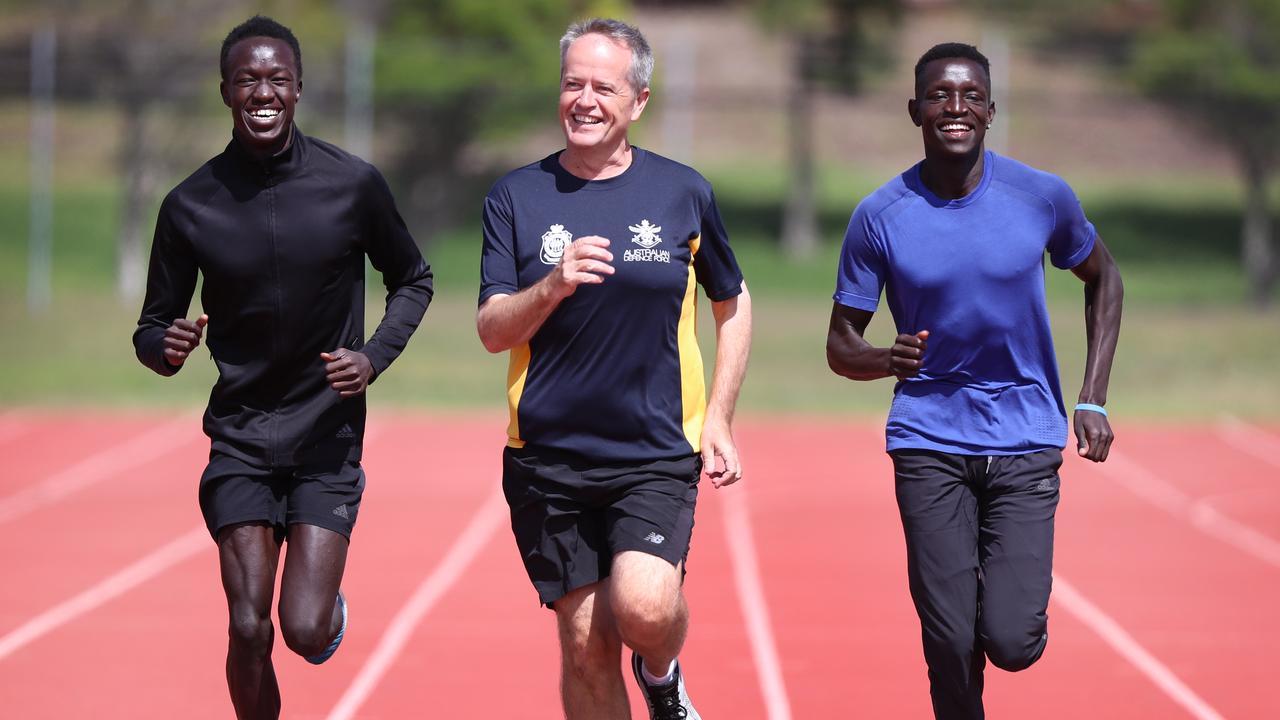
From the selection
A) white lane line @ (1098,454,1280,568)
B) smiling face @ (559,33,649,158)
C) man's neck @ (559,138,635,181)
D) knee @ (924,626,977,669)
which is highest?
smiling face @ (559,33,649,158)

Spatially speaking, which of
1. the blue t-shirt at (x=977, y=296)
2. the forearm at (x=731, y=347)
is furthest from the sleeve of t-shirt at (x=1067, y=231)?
the forearm at (x=731, y=347)

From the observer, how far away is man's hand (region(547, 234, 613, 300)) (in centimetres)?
445

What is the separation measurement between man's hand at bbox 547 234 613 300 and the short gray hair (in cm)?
62

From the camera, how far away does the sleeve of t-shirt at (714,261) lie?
503cm

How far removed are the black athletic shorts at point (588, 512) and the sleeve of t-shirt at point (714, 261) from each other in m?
0.52

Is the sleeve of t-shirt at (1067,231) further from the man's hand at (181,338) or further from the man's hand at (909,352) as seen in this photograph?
the man's hand at (181,338)

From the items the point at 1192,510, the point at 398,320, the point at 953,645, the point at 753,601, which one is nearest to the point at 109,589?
the point at 753,601

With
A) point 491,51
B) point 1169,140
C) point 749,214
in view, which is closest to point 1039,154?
point 1169,140

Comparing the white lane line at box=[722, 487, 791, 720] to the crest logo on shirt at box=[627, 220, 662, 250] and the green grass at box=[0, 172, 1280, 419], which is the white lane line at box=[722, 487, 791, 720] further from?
the green grass at box=[0, 172, 1280, 419]

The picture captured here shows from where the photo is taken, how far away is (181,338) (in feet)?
16.0

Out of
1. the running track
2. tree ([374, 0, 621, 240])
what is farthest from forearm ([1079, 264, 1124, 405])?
tree ([374, 0, 621, 240])

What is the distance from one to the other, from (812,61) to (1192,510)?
15.9 meters

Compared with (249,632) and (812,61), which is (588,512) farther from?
(812,61)

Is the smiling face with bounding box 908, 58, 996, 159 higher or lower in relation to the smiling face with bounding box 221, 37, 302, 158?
higher
